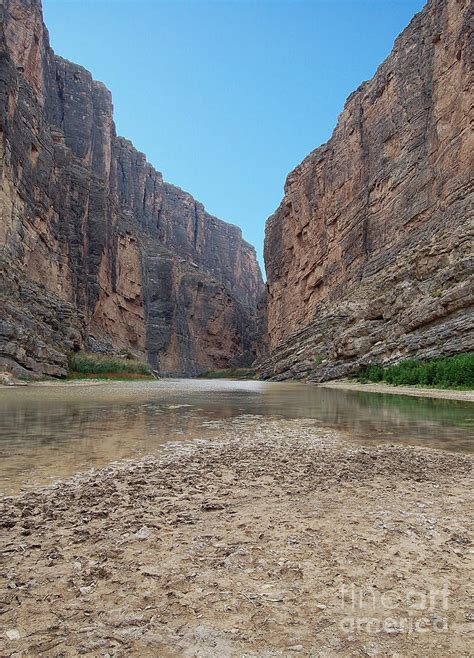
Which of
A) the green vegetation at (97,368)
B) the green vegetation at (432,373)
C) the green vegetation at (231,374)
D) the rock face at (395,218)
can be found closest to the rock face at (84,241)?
the green vegetation at (97,368)

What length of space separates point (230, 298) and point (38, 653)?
106009mm

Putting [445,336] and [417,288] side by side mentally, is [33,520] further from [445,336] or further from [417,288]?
[417,288]

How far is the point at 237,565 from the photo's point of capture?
273 cm

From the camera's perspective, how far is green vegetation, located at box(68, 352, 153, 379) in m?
38.4

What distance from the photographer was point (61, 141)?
193 ft

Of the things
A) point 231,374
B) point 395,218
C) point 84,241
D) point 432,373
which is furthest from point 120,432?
point 231,374

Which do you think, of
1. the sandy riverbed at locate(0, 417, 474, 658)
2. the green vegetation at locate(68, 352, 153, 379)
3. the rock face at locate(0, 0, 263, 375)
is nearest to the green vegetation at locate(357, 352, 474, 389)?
the sandy riverbed at locate(0, 417, 474, 658)

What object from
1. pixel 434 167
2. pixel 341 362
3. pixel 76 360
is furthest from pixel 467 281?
pixel 76 360

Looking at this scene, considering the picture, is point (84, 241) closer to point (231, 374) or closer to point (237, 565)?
point (231, 374)

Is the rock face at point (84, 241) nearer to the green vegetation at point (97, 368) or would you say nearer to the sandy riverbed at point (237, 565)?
the green vegetation at point (97, 368)

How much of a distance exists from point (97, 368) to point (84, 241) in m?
27.4

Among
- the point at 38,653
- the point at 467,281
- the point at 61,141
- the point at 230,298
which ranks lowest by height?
the point at 38,653

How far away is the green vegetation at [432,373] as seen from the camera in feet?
68.7

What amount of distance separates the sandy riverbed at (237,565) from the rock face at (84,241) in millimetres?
29032
